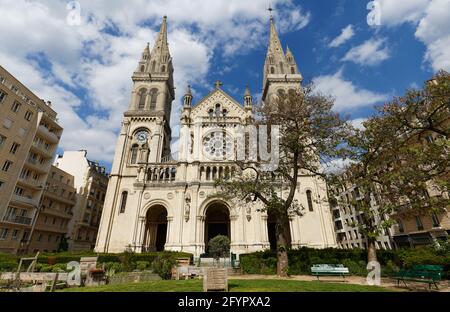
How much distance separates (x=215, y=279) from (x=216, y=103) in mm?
32214

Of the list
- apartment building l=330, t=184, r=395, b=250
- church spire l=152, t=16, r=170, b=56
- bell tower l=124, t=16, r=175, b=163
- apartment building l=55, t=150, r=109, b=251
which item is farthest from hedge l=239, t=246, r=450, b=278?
church spire l=152, t=16, r=170, b=56

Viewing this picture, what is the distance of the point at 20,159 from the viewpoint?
2764 centimetres

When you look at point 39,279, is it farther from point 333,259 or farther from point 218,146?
point 218,146

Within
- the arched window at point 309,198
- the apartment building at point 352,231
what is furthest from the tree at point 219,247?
the apartment building at point 352,231

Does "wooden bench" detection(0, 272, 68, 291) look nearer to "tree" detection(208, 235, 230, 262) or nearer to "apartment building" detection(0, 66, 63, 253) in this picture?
"tree" detection(208, 235, 230, 262)

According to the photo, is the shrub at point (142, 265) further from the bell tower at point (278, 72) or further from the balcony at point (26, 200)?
the bell tower at point (278, 72)

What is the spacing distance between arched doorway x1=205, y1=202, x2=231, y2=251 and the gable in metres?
14.3

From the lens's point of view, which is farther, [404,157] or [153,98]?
[153,98]

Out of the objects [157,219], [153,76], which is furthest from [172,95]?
[157,219]

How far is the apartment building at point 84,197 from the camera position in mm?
37500

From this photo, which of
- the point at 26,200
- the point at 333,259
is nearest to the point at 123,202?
the point at 26,200

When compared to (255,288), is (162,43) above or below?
above

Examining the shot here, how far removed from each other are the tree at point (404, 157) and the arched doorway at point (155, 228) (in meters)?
25.3
